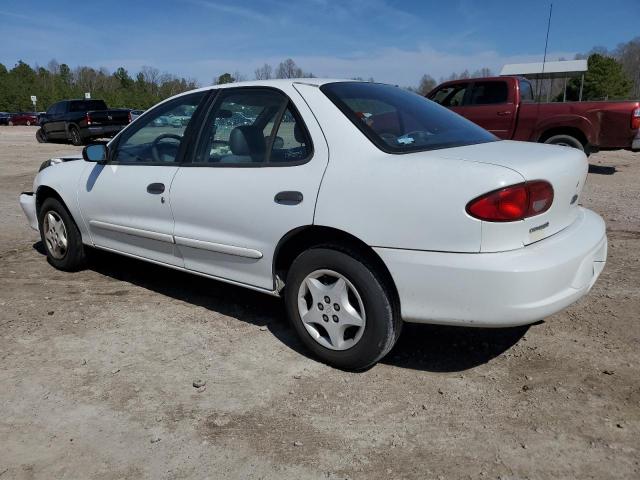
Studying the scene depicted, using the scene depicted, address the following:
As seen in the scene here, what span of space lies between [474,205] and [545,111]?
8.62 meters

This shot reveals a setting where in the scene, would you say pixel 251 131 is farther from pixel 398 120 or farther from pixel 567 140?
pixel 567 140

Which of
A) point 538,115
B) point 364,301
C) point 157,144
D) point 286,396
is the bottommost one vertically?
point 286,396

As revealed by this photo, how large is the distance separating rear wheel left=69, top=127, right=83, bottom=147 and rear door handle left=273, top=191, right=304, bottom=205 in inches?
742

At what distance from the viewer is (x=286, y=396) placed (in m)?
2.88

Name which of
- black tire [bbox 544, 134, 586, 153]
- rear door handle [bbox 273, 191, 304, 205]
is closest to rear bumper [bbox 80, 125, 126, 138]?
black tire [bbox 544, 134, 586, 153]

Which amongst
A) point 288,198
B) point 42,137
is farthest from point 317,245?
point 42,137

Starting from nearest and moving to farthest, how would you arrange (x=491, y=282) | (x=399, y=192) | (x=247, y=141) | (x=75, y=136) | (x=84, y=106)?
(x=491, y=282) < (x=399, y=192) < (x=247, y=141) < (x=75, y=136) < (x=84, y=106)

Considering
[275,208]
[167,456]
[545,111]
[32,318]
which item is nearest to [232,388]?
[167,456]

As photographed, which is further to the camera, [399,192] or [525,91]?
[525,91]

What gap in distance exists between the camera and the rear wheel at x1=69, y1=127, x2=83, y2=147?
19.7 m

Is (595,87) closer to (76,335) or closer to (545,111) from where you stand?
(545,111)

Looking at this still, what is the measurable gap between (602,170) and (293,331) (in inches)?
384

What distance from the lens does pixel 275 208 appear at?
312 cm

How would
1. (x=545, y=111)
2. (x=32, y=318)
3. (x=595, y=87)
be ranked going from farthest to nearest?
(x=595, y=87) < (x=545, y=111) < (x=32, y=318)
